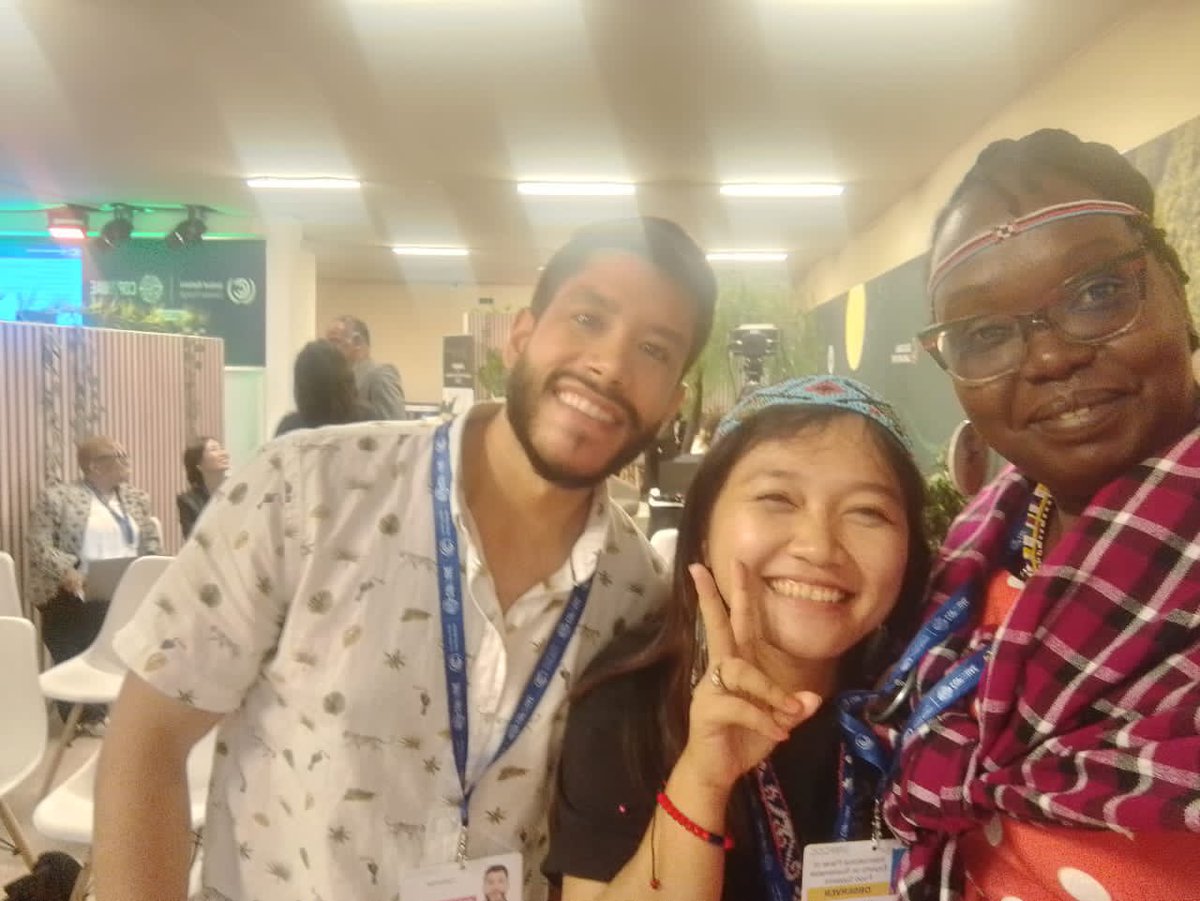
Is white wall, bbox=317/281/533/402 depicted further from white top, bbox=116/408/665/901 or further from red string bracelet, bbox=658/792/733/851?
red string bracelet, bbox=658/792/733/851

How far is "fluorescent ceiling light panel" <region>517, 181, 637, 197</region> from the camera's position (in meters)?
6.05

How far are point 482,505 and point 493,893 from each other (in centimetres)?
56

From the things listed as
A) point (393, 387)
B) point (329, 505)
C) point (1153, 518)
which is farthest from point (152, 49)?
point (1153, 518)

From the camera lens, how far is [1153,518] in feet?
2.84

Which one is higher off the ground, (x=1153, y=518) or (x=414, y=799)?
(x=1153, y=518)

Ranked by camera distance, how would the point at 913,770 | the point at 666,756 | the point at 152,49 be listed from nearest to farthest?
the point at 913,770, the point at 666,756, the point at 152,49

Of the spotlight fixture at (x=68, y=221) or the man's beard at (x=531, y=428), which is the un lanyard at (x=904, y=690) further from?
the spotlight fixture at (x=68, y=221)

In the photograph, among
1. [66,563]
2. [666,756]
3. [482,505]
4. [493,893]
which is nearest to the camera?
[666,756]

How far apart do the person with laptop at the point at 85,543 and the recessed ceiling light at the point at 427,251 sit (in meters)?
4.42

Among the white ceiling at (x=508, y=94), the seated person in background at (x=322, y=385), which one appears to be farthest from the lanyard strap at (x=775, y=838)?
the white ceiling at (x=508, y=94)

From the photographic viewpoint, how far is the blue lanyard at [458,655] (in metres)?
1.26

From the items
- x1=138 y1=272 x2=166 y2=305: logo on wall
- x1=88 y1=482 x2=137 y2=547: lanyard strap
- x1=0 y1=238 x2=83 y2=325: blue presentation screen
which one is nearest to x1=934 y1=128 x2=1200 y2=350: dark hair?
x1=88 y1=482 x2=137 y2=547: lanyard strap

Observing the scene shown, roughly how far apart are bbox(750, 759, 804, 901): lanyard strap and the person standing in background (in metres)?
3.79

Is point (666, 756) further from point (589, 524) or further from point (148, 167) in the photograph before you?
point (148, 167)
